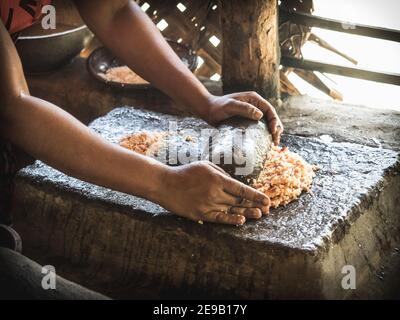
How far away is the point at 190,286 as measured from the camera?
105 inches

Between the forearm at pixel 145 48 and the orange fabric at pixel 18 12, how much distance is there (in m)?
0.45

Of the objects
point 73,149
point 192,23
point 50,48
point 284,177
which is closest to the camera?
point 73,149

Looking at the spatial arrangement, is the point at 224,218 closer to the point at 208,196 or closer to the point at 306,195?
the point at 208,196

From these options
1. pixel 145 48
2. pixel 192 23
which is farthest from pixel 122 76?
pixel 145 48

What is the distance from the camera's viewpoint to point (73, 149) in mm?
2250

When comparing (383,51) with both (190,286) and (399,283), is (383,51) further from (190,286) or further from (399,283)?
(190,286)

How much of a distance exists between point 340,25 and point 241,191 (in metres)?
2.00

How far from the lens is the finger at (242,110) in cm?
284

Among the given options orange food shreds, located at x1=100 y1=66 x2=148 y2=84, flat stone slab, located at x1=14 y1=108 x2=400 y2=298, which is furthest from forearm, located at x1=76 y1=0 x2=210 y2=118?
orange food shreds, located at x1=100 y1=66 x2=148 y2=84

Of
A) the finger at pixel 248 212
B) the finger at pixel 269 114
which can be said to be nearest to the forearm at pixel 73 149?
the finger at pixel 248 212

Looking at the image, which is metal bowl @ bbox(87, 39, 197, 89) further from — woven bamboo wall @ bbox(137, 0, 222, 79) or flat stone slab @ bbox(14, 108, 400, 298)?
flat stone slab @ bbox(14, 108, 400, 298)

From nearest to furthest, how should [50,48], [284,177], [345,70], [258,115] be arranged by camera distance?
[284,177] → [258,115] → [345,70] → [50,48]

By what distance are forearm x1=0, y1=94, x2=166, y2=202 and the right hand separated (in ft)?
0.29
